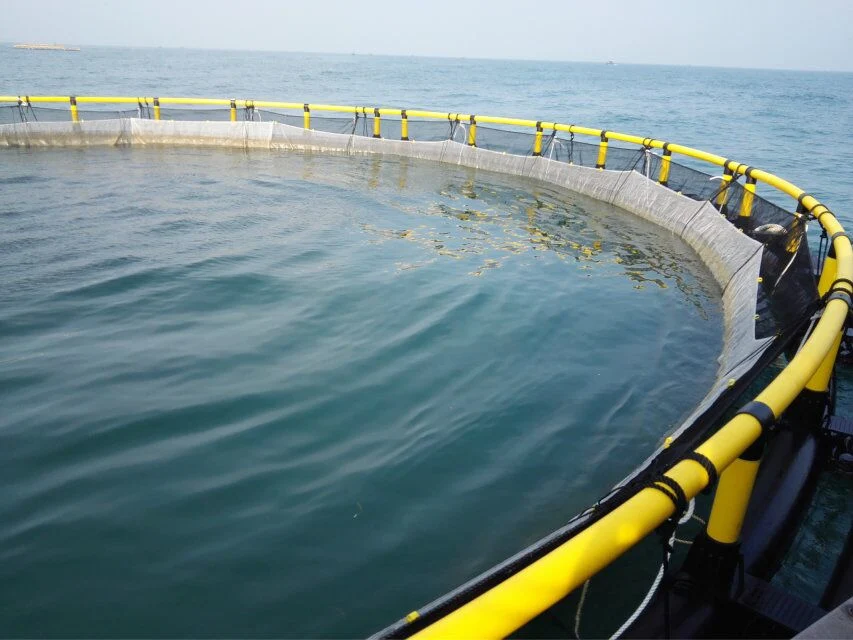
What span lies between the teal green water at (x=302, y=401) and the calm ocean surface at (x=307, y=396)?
24mm

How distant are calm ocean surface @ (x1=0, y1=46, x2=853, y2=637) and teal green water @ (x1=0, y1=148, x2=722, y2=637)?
24mm

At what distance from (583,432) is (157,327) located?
503cm

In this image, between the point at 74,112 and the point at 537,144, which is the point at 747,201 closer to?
the point at 537,144

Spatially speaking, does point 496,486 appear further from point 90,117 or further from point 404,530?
point 90,117

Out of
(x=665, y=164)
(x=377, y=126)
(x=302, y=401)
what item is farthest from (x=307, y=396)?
(x=377, y=126)

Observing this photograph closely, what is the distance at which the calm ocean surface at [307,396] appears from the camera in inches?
155

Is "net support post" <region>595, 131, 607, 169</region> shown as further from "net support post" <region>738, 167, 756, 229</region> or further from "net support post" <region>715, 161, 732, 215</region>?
"net support post" <region>738, 167, 756, 229</region>

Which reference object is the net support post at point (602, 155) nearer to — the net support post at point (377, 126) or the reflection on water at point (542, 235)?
the reflection on water at point (542, 235)

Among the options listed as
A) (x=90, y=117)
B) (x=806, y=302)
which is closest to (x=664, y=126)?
(x=90, y=117)

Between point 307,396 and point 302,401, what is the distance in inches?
4.1

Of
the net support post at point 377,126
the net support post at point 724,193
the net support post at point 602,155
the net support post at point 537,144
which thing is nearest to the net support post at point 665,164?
the net support post at point 602,155

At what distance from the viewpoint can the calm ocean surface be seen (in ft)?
12.9

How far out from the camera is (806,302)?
5.35m

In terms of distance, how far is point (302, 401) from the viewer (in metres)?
5.84
